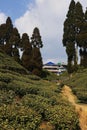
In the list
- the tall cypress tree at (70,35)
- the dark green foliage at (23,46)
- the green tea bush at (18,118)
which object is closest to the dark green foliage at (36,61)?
the dark green foliage at (23,46)

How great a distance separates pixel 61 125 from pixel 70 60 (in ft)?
146

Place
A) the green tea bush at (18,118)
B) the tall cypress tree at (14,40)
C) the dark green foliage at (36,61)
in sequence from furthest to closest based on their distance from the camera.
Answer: the tall cypress tree at (14,40)
the dark green foliage at (36,61)
the green tea bush at (18,118)

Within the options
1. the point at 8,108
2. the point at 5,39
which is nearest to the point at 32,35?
the point at 5,39

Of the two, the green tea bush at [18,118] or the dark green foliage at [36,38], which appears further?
the dark green foliage at [36,38]

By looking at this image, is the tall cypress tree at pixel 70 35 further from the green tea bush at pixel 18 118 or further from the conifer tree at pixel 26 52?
the green tea bush at pixel 18 118

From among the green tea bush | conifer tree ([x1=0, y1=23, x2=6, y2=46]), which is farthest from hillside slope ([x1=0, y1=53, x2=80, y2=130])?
conifer tree ([x1=0, y1=23, x2=6, y2=46])

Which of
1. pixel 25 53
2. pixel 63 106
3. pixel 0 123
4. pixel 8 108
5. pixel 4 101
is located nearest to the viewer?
pixel 0 123

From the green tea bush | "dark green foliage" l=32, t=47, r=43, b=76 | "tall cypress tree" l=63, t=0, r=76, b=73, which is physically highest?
"tall cypress tree" l=63, t=0, r=76, b=73

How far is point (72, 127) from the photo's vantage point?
18.8 metres

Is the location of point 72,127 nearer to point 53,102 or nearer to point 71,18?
point 53,102

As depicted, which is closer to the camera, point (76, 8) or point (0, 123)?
point (0, 123)

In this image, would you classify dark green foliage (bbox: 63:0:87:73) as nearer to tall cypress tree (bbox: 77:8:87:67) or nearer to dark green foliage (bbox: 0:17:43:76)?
tall cypress tree (bbox: 77:8:87:67)

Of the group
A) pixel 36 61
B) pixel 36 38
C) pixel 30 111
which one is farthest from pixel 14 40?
pixel 30 111

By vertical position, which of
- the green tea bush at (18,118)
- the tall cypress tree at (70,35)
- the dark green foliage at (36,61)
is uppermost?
the tall cypress tree at (70,35)
